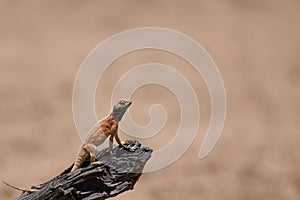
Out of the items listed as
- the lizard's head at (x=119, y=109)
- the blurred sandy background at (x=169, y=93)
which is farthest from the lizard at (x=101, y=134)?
the blurred sandy background at (x=169, y=93)

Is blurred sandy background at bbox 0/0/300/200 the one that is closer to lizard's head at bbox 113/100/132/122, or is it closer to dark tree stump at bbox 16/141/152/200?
lizard's head at bbox 113/100/132/122

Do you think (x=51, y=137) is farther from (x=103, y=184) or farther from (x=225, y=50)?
(x=103, y=184)

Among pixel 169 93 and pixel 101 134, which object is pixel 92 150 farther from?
pixel 169 93

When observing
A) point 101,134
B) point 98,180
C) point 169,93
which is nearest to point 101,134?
point 101,134

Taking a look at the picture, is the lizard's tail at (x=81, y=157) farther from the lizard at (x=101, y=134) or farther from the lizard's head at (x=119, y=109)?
the lizard's head at (x=119, y=109)

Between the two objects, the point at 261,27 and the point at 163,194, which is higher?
the point at 261,27

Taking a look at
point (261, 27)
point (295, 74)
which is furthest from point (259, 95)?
point (261, 27)
